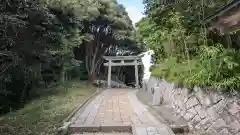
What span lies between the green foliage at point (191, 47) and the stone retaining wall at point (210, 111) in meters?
0.22

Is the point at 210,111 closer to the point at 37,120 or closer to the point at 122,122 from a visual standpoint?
the point at 122,122

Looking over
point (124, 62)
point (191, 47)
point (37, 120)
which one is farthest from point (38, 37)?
point (124, 62)

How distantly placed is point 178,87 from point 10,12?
182 inches

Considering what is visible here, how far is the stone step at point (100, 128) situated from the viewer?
636 cm

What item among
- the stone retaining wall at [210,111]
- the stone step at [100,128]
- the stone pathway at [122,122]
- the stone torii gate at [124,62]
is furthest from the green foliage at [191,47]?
the stone torii gate at [124,62]

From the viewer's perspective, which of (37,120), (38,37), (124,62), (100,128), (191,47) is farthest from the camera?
(124,62)

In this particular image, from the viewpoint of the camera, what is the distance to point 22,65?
764 centimetres

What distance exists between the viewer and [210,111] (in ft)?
18.3

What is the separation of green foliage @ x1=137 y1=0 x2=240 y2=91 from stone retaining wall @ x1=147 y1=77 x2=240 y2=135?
0.22 meters

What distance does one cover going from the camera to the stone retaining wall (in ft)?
16.6

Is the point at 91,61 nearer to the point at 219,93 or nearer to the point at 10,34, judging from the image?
the point at 10,34

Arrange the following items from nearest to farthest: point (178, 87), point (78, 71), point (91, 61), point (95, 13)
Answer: point (178, 87) → point (95, 13) → point (78, 71) → point (91, 61)

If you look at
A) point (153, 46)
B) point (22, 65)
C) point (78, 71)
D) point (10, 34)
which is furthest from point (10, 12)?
point (78, 71)

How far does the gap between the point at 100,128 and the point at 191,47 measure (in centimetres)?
336
